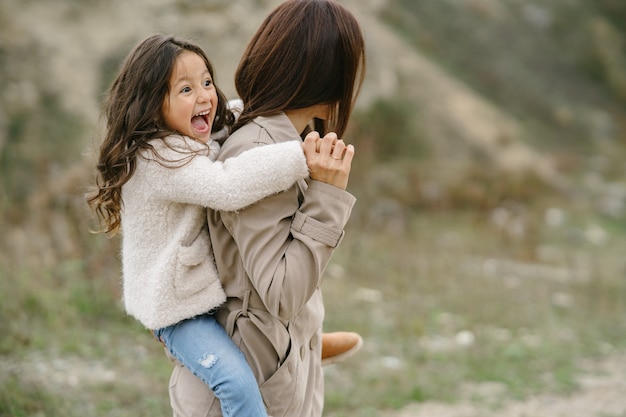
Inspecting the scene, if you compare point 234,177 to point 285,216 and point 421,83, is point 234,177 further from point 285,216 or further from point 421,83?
point 421,83

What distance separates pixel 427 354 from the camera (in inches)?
218

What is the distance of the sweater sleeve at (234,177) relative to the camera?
1.91 meters

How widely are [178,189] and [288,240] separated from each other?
1.03 feet

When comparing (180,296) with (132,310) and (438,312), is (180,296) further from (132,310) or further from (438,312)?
(438,312)

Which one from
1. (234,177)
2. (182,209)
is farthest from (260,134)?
(182,209)

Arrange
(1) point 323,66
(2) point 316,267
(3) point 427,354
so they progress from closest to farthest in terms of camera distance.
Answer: (2) point 316,267, (1) point 323,66, (3) point 427,354

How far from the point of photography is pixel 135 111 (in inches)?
79.2

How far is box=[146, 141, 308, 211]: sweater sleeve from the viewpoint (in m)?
1.91

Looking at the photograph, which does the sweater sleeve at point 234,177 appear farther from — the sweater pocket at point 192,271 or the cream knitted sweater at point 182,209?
the sweater pocket at point 192,271

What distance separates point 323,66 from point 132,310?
2.79 feet

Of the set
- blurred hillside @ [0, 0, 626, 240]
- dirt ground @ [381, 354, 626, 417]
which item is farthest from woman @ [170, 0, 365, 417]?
blurred hillside @ [0, 0, 626, 240]

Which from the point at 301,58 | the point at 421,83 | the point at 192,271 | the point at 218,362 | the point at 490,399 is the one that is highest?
the point at 421,83

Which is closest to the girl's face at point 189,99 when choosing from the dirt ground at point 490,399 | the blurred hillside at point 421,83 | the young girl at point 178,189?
the young girl at point 178,189

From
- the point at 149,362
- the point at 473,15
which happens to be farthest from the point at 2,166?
the point at 473,15
